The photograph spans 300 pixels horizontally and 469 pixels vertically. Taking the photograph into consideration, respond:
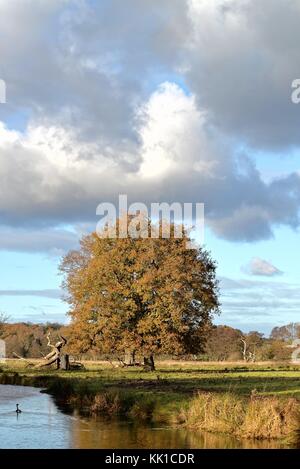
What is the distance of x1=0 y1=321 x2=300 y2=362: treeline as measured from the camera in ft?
344

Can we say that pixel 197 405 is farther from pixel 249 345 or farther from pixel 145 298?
pixel 249 345

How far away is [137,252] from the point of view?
63344mm

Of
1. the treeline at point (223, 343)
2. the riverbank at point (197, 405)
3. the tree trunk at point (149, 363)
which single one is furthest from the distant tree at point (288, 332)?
the riverbank at point (197, 405)

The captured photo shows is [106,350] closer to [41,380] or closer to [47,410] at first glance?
[41,380]

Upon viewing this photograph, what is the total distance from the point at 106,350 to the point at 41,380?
39.6 ft

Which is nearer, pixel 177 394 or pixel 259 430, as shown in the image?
pixel 259 430

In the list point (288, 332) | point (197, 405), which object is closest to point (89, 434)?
point (197, 405)

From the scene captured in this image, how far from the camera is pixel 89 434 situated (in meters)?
26.5

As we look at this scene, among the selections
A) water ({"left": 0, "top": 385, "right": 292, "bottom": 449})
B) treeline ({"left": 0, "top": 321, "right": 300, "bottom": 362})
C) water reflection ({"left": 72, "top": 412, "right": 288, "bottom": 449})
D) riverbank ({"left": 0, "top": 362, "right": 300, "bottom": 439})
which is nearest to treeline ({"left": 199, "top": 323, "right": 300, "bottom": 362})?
treeline ({"left": 0, "top": 321, "right": 300, "bottom": 362})

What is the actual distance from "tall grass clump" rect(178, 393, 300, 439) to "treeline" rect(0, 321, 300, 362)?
2325 inches
